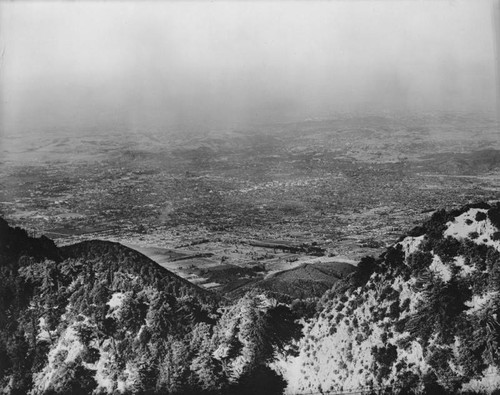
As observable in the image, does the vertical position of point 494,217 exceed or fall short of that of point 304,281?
it exceeds it

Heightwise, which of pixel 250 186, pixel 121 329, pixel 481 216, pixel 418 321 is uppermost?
pixel 481 216

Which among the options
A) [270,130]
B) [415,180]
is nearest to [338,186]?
[415,180]

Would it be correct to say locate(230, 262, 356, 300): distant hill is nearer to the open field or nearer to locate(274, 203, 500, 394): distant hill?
the open field

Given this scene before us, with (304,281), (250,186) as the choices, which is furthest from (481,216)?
(250,186)

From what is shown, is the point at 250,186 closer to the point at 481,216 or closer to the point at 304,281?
the point at 304,281

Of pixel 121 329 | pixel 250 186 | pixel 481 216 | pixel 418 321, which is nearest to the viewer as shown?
pixel 418 321

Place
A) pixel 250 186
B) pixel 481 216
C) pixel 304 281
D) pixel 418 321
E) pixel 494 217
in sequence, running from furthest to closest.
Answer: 1. pixel 250 186
2. pixel 304 281
3. pixel 481 216
4. pixel 494 217
5. pixel 418 321

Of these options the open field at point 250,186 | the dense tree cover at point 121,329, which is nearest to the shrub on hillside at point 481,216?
the dense tree cover at point 121,329
